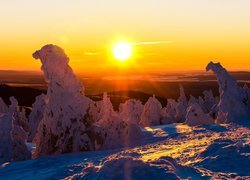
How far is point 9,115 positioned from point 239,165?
11009 mm

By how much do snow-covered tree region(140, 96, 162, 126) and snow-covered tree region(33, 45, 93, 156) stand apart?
27280mm

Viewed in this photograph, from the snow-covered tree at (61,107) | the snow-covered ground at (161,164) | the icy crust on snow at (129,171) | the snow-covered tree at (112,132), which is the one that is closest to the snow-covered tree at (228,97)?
the snow-covered ground at (161,164)

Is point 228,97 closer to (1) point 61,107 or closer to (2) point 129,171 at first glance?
(1) point 61,107

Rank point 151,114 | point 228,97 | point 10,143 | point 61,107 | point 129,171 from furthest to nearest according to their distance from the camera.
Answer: point 151,114 → point 228,97 → point 61,107 → point 10,143 → point 129,171

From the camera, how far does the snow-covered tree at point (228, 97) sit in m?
28.7

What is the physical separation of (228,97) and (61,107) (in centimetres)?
1402

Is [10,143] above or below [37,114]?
below

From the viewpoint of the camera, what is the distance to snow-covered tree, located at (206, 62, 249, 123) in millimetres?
28703

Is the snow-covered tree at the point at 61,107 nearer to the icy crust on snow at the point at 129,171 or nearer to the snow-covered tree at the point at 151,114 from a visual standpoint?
the icy crust on snow at the point at 129,171

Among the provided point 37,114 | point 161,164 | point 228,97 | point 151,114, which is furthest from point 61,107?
point 151,114

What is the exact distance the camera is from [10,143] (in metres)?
19.2

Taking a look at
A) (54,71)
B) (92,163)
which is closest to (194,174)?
(92,163)

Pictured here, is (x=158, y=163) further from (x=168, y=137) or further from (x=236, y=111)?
(x=236, y=111)

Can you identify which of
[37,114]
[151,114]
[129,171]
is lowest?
[129,171]
